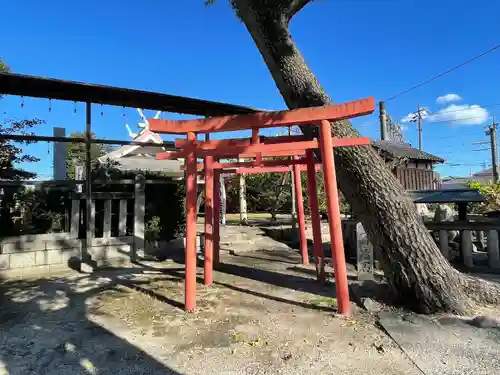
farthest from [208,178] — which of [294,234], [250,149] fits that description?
[294,234]

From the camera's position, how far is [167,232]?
8352mm

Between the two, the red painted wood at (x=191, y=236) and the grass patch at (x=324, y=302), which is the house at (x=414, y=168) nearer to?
the grass patch at (x=324, y=302)

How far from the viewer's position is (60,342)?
342 centimetres

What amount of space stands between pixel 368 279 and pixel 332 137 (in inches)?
102

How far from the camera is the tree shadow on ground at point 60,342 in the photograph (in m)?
2.93

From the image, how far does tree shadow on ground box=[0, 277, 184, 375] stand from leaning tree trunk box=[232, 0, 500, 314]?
2802mm

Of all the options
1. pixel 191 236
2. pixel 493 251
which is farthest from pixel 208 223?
pixel 493 251

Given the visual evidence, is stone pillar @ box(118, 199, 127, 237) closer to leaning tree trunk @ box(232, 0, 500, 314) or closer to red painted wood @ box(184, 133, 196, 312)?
red painted wood @ box(184, 133, 196, 312)

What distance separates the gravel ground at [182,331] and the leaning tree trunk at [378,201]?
0.74m

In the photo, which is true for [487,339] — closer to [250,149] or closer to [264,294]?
[264,294]

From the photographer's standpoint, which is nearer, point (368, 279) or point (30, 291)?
point (30, 291)

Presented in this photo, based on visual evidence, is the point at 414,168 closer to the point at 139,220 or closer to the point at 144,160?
the point at 144,160

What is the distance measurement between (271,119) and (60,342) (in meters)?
3.10

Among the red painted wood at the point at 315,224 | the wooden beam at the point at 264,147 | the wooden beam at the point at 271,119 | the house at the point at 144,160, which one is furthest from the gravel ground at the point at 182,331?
the house at the point at 144,160
